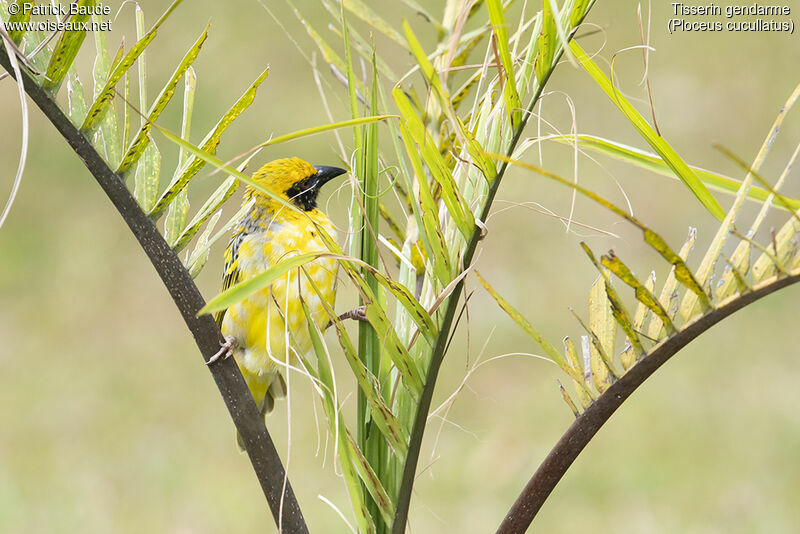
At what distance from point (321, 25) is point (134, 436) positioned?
3127mm

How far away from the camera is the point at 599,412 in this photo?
0.98m

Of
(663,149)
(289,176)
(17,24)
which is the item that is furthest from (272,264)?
(663,149)

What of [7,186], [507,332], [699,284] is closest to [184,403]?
[507,332]

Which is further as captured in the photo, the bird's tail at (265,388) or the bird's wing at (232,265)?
the bird's tail at (265,388)

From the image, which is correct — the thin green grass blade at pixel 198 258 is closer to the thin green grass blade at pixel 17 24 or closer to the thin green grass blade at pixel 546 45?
the thin green grass blade at pixel 17 24

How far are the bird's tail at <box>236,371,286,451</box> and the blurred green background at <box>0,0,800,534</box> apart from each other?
0.56ft

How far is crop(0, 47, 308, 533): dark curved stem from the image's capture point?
95 cm

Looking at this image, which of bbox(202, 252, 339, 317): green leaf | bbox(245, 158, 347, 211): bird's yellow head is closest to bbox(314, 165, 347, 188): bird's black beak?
bbox(245, 158, 347, 211): bird's yellow head

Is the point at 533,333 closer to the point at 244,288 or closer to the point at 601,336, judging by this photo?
the point at 601,336

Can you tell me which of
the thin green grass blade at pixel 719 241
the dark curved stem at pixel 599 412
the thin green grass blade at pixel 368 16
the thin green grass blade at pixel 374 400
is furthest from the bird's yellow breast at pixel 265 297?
the thin green grass blade at pixel 719 241

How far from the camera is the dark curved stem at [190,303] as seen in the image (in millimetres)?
947

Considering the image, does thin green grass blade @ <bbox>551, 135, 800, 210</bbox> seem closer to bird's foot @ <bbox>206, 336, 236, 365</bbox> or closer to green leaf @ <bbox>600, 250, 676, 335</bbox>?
green leaf @ <bbox>600, 250, 676, 335</bbox>

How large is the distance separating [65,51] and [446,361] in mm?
3233

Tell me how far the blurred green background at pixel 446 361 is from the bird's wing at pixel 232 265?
447mm
